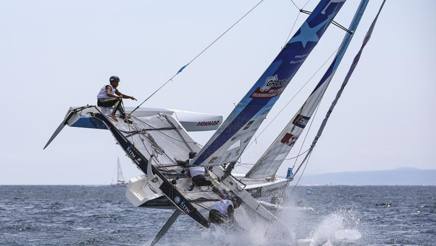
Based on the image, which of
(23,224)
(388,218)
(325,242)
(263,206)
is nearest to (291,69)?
(263,206)

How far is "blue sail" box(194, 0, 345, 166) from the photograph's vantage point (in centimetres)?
1506

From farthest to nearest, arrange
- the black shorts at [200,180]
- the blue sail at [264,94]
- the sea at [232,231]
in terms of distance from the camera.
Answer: the black shorts at [200,180]
the sea at [232,231]
the blue sail at [264,94]

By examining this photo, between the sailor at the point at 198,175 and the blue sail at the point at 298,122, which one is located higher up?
the blue sail at the point at 298,122

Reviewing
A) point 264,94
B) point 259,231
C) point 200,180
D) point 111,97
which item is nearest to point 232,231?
point 259,231

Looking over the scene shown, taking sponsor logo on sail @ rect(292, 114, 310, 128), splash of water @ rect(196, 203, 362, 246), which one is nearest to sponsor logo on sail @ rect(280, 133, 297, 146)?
sponsor logo on sail @ rect(292, 114, 310, 128)

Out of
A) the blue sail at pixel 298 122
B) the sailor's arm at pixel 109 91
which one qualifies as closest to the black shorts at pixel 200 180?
the blue sail at pixel 298 122

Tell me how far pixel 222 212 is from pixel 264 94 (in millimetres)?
2360

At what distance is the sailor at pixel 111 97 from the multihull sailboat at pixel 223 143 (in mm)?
321

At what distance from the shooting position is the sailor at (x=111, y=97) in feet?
55.5

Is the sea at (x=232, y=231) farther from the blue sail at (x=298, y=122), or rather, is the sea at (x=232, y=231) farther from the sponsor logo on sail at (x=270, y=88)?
the sponsor logo on sail at (x=270, y=88)

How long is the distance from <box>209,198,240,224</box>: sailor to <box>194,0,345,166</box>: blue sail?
78 centimetres

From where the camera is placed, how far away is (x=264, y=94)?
15258 millimetres

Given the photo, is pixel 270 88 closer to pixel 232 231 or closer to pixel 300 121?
pixel 300 121

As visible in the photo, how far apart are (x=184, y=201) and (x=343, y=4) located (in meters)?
5.05
